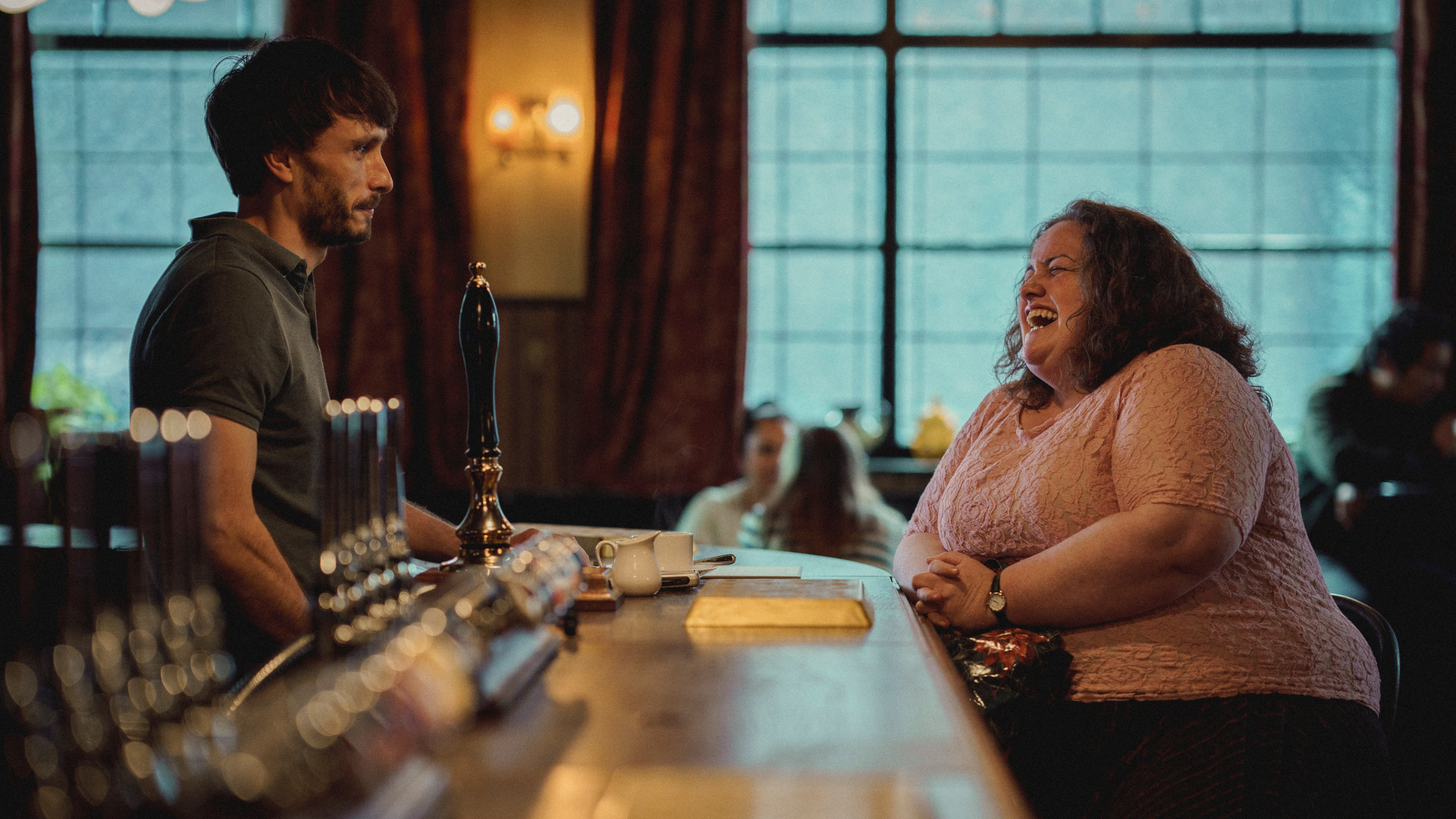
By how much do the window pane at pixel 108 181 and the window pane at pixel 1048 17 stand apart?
12.5 ft

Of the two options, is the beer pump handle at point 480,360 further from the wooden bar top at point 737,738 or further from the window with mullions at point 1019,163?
the window with mullions at point 1019,163

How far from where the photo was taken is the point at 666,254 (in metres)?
4.81

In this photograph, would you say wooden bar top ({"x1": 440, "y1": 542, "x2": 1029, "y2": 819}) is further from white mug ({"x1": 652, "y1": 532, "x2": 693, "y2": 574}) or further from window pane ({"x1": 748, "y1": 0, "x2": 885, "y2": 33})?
window pane ({"x1": 748, "y1": 0, "x2": 885, "y2": 33})

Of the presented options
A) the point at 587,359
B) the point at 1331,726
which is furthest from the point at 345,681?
the point at 587,359

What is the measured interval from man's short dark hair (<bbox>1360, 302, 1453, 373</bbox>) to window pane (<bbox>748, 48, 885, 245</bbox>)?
2.12 meters

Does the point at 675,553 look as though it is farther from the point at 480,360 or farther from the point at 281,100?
the point at 281,100

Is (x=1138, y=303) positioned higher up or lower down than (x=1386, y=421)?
higher up

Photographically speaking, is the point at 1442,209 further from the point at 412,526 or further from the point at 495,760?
the point at 495,760

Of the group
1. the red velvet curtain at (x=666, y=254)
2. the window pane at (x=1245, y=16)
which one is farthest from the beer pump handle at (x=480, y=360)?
the window pane at (x=1245, y=16)

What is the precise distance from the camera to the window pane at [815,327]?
5133 millimetres

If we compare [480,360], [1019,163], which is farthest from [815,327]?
[480,360]

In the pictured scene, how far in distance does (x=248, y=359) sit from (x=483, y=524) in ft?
1.38

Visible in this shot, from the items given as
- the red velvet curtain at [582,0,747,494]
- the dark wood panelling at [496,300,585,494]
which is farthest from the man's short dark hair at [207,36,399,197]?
the dark wood panelling at [496,300,585,494]

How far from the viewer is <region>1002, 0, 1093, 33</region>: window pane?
16.5 feet
